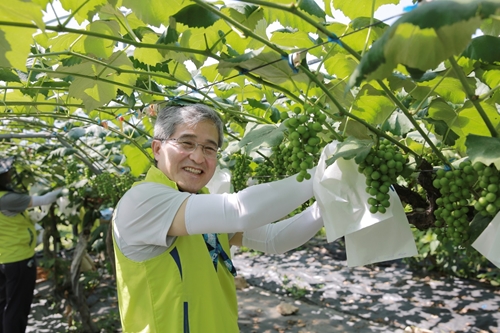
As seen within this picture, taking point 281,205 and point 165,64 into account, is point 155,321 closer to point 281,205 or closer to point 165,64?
point 281,205

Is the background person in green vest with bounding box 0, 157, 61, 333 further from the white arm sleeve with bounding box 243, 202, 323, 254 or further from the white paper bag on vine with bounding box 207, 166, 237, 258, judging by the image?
the white arm sleeve with bounding box 243, 202, 323, 254

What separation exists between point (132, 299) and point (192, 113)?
770mm

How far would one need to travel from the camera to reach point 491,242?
1.09 meters

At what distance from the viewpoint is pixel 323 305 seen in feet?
18.4

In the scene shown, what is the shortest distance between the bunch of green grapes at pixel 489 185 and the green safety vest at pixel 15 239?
469 cm

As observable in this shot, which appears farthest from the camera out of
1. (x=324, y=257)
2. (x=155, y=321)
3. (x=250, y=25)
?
(x=324, y=257)

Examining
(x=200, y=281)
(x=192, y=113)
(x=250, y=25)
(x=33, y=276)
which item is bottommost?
(x=33, y=276)

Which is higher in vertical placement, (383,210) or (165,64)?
(165,64)

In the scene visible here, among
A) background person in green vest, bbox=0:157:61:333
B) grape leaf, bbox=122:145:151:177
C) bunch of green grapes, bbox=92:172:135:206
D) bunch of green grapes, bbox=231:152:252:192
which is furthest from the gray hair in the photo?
background person in green vest, bbox=0:157:61:333

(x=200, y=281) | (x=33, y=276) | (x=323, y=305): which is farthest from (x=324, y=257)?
(x=200, y=281)

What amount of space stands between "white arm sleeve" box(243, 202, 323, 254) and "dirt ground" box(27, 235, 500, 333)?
10.6 ft

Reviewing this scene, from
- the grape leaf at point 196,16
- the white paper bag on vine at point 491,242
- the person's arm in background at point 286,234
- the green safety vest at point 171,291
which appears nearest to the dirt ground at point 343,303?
the person's arm in background at point 286,234

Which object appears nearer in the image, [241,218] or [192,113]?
[241,218]

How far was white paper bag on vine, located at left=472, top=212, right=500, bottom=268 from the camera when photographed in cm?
107
